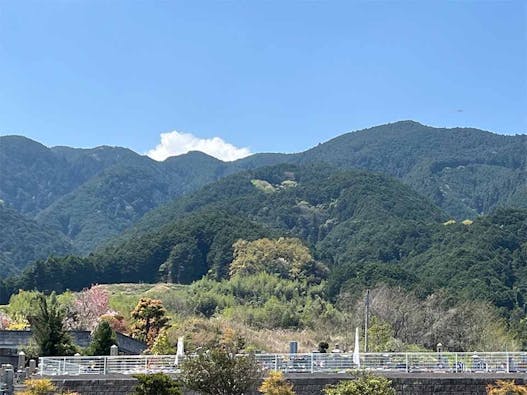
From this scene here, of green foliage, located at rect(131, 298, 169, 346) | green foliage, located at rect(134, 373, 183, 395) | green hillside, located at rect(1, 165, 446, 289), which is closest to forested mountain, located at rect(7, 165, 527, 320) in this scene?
green hillside, located at rect(1, 165, 446, 289)

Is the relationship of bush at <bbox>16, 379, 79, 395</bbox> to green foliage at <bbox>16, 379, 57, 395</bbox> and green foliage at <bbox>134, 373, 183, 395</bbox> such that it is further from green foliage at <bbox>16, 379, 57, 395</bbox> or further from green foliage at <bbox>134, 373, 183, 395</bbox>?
green foliage at <bbox>134, 373, 183, 395</bbox>

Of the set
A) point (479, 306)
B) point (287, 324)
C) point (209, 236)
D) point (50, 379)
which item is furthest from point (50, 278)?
point (50, 379)

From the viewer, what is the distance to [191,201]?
188375 millimetres

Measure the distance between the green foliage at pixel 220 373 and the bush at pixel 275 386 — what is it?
1.22 feet

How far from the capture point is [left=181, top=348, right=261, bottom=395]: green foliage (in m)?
23.9

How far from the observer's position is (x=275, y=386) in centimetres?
2416

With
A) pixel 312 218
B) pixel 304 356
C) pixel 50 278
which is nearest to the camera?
pixel 304 356

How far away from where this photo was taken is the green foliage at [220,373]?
23938mm

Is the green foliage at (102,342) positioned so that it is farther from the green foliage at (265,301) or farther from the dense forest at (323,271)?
the green foliage at (265,301)

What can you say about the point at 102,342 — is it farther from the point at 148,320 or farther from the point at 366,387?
the point at 148,320

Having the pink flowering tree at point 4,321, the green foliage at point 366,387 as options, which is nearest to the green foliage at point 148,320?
the pink flowering tree at point 4,321

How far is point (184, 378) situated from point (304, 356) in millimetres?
4144

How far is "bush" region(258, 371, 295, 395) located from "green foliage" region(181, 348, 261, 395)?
373 millimetres

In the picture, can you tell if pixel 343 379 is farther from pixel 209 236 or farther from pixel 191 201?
pixel 191 201
